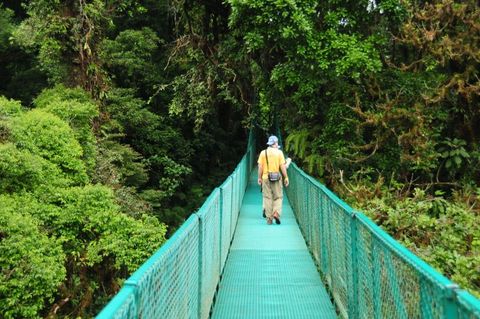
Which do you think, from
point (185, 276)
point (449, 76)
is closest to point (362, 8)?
point (449, 76)

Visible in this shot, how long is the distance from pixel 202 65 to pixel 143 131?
2.75 metres

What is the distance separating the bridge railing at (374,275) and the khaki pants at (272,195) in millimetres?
2672

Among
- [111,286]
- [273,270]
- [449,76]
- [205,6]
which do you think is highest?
[205,6]

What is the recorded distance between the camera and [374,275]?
10.0ft

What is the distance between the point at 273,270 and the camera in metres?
6.05

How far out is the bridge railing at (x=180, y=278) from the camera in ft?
6.45

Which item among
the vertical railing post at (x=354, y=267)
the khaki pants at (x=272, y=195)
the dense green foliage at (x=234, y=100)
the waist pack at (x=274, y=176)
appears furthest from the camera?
the khaki pants at (x=272, y=195)

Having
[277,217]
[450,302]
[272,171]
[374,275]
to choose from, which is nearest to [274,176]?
[272,171]

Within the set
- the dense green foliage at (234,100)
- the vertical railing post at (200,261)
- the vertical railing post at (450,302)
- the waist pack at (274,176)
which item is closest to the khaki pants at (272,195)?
the waist pack at (274,176)

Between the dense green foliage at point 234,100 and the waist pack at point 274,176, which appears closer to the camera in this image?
the dense green foliage at point 234,100

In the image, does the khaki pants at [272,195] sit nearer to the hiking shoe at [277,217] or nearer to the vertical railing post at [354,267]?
the hiking shoe at [277,217]

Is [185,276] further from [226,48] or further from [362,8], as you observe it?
[226,48]

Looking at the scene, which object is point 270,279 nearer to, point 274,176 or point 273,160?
point 274,176

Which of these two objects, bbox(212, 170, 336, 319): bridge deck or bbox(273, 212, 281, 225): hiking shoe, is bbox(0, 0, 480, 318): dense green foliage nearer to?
bbox(212, 170, 336, 319): bridge deck
